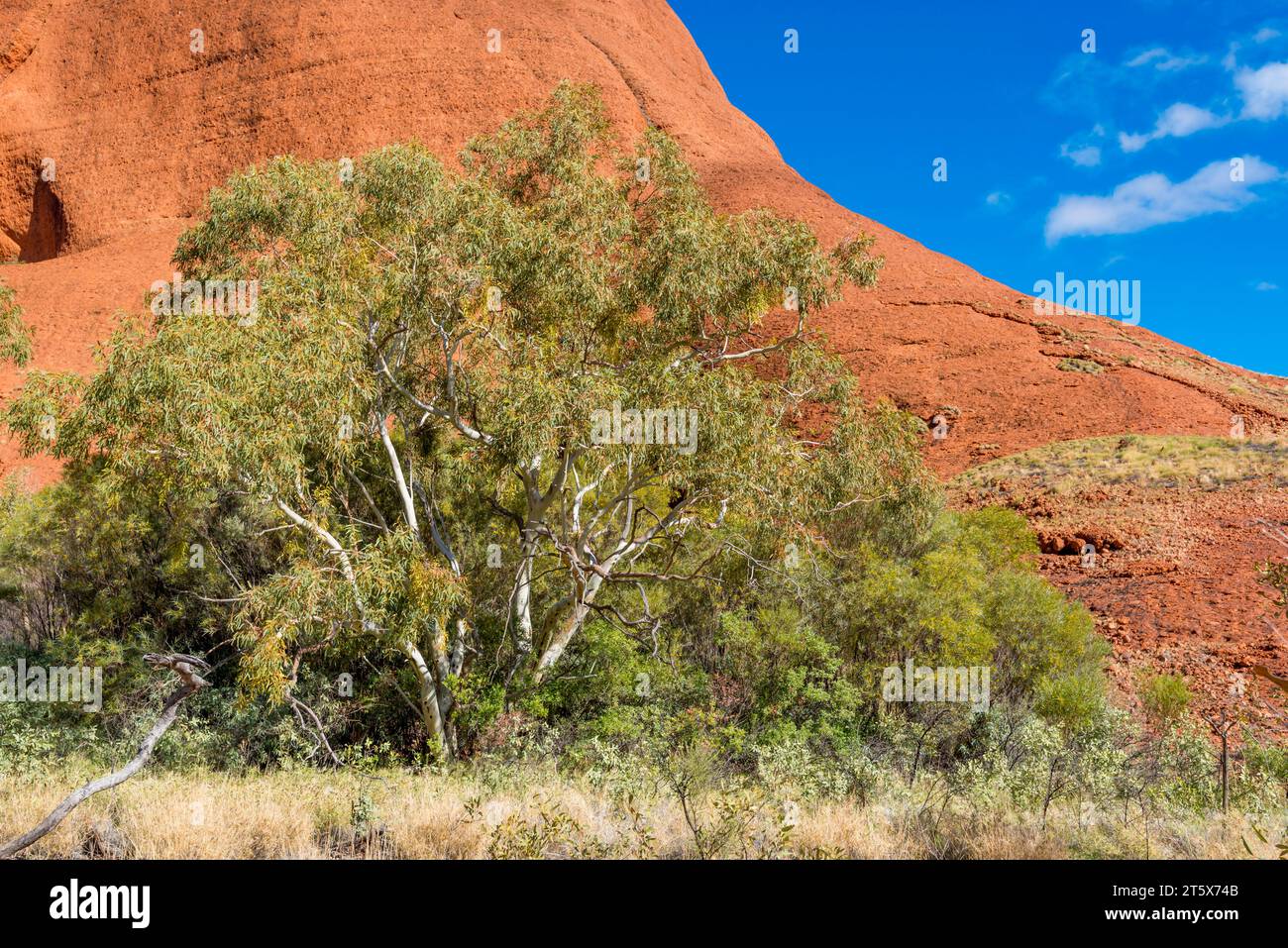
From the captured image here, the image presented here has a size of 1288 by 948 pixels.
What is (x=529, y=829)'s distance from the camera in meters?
5.60

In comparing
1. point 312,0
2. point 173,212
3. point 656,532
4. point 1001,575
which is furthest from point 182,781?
point 312,0

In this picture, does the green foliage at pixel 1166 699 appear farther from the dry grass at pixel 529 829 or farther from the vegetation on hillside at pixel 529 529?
the dry grass at pixel 529 829

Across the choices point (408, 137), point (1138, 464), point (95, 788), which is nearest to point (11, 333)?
point (95, 788)

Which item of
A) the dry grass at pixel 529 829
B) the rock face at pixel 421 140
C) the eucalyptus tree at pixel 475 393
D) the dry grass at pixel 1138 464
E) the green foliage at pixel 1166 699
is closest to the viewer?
the dry grass at pixel 529 829

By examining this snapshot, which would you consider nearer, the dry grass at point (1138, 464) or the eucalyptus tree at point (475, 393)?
the eucalyptus tree at point (475, 393)

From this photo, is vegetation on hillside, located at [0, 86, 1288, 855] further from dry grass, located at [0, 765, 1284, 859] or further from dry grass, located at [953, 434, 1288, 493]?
dry grass, located at [953, 434, 1288, 493]

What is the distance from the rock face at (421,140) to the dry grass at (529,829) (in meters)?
21.4

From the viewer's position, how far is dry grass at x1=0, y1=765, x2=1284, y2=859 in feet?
17.4

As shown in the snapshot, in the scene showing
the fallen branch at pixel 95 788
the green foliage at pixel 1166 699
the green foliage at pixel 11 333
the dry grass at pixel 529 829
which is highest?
the green foliage at pixel 11 333

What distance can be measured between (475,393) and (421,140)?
28.1m

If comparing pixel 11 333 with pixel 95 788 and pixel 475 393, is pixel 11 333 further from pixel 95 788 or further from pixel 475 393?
pixel 95 788

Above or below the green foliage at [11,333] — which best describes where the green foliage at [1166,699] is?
below

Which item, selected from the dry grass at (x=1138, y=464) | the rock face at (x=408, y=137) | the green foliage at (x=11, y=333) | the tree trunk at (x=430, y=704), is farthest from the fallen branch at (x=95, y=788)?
the rock face at (x=408, y=137)

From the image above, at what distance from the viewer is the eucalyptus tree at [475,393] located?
743 centimetres
